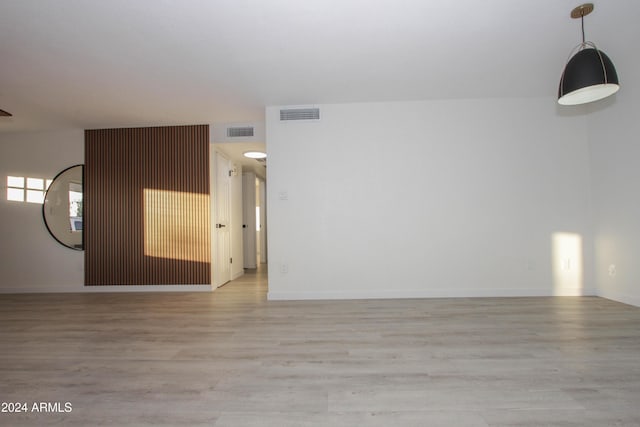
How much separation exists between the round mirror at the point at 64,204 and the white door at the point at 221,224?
2.14m

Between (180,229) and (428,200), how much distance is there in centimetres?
374

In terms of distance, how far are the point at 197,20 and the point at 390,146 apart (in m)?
2.71

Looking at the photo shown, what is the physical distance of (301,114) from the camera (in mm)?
4320

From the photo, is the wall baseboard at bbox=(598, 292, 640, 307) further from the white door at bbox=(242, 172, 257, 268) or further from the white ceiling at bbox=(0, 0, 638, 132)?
the white door at bbox=(242, 172, 257, 268)

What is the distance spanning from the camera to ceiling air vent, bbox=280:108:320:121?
14.2ft

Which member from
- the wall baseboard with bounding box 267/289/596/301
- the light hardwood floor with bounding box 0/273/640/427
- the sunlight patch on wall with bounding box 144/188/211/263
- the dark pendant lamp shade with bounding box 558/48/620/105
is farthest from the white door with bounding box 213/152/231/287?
the dark pendant lamp shade with bounding box 558/48/620/105

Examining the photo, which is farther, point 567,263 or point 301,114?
point 301,114

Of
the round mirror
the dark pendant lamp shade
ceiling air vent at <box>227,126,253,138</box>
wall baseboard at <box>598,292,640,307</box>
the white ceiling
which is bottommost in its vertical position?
wall baseboard at <box>598,292,640,307</box>

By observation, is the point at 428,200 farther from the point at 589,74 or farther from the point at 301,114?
the point at 589,74

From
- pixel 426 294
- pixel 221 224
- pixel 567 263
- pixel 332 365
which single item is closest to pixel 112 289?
pixel 221 224

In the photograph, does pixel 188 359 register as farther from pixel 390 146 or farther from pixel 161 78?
pixel 390 146

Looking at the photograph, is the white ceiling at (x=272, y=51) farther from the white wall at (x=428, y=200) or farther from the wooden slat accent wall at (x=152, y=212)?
the wooden slat accent wall at (x=152, y=212)

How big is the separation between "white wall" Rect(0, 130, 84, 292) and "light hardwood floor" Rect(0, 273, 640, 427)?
1471 millimetres

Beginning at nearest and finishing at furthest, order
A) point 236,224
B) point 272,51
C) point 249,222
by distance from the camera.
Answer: point 272,51, point 236,224, point 249,222
